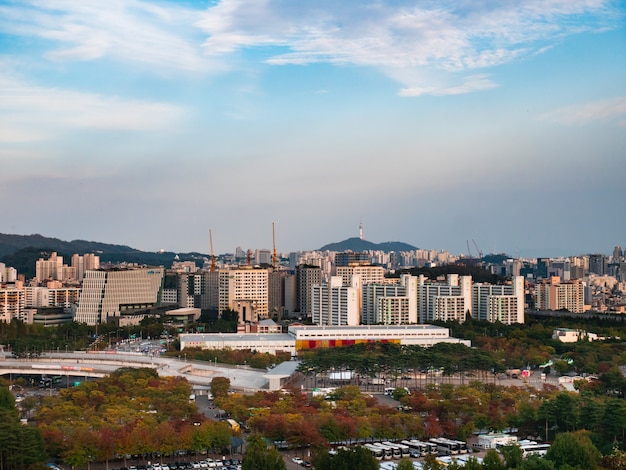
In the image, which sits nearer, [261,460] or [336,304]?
[261,460]

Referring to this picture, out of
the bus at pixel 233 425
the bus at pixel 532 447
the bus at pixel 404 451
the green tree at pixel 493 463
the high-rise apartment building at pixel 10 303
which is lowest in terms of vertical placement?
the bus at pixel 404 451

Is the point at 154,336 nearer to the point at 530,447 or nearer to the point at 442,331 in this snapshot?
the point at 442,331

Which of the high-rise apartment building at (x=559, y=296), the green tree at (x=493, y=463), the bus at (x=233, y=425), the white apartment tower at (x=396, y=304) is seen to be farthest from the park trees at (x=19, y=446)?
the high-rise apartment building at (x=559, y=296)

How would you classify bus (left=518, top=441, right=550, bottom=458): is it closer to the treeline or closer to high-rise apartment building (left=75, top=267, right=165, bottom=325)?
the treeline

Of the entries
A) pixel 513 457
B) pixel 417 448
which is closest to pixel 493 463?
pixel 513 457

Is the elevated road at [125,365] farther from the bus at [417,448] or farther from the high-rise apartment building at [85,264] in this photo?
the high-rise apartment building at [85,264]

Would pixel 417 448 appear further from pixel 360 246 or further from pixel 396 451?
pixel 360 246

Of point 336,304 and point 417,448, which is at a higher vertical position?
point 336,304
